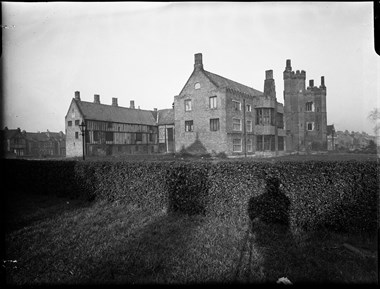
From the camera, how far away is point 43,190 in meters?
11.5

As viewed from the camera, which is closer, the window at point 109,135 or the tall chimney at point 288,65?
→ the window at point 109,135

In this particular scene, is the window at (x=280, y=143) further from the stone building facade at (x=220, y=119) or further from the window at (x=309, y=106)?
the window at (x=309, y=106)

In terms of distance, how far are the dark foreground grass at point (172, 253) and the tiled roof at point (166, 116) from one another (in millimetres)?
43429

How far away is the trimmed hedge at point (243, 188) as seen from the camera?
5793 mm

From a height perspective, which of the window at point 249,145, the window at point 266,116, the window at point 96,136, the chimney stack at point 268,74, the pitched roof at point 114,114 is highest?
the chimney stack at point 268,74

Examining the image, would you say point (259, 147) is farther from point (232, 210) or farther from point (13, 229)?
point (13, 229)

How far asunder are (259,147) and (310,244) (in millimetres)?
29536

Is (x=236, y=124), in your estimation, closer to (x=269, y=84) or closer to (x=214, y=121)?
(x=214, y=121)

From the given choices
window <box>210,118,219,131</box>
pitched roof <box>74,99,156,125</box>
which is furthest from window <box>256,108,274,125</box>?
pitched roof <box>74,99,156,125</box>

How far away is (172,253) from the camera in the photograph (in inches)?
194

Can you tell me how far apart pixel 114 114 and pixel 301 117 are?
3777 cm

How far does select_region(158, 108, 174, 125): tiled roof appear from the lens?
50.4 meters

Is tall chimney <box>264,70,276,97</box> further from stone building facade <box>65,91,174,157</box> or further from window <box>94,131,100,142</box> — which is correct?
window <box>94,131,100,142</box>

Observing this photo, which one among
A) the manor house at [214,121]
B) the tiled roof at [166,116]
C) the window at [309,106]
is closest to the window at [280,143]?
the manor house at [214,121]
